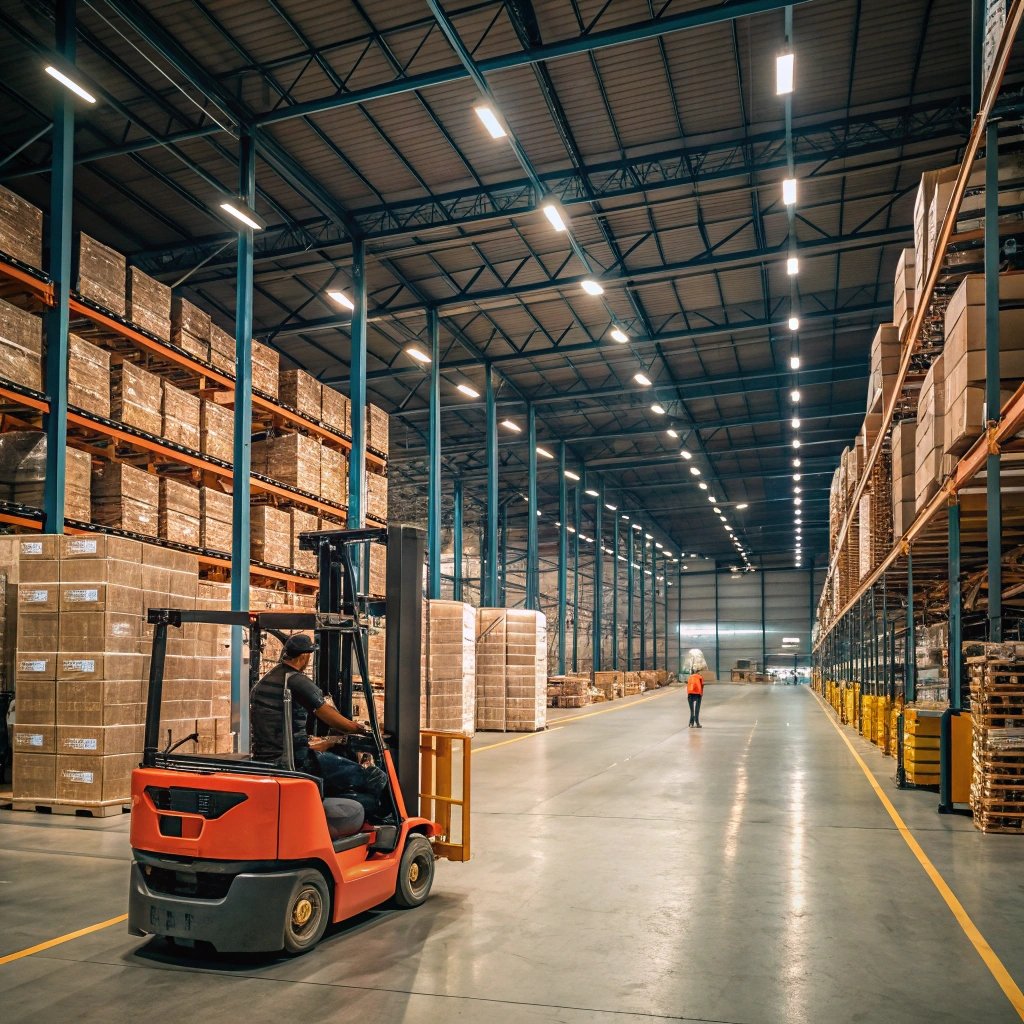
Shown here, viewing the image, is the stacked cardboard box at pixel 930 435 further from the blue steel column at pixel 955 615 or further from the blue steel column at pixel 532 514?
the blue steel column at pixel 532 514

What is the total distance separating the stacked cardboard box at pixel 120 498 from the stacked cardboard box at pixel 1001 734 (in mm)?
8735

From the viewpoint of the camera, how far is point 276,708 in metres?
4.60

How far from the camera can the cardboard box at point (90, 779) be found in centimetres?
812

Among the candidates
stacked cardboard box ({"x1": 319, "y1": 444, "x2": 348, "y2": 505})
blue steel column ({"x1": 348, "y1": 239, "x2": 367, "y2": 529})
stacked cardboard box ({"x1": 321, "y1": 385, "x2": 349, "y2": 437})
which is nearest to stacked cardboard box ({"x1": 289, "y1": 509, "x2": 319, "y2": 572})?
stacked cardboard box ({"x1": 319, "y1": 444, "x2": 348, "y2": 505})

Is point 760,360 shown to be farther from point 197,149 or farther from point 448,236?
point 197,149

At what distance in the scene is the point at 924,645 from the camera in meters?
18.5

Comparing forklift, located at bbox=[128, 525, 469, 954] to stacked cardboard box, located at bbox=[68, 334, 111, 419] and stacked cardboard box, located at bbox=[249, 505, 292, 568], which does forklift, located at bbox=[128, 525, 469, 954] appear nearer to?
Result: stacked cardboard box, located at bbox=[68, 334, 111, 419]

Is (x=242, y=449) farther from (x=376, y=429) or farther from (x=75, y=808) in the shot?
(x=75, y=808)

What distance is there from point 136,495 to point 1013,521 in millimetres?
9705

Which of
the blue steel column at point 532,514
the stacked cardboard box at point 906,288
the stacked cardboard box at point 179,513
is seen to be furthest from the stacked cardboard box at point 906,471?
the blue steel column at point 532,514

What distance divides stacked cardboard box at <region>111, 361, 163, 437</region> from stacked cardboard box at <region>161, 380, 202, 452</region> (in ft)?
0.33

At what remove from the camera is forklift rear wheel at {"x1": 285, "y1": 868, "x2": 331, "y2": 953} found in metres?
4.37

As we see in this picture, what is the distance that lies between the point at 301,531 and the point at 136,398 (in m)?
3.67

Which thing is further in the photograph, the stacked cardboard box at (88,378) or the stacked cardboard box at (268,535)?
the stacked cardboard box at (268,535)
